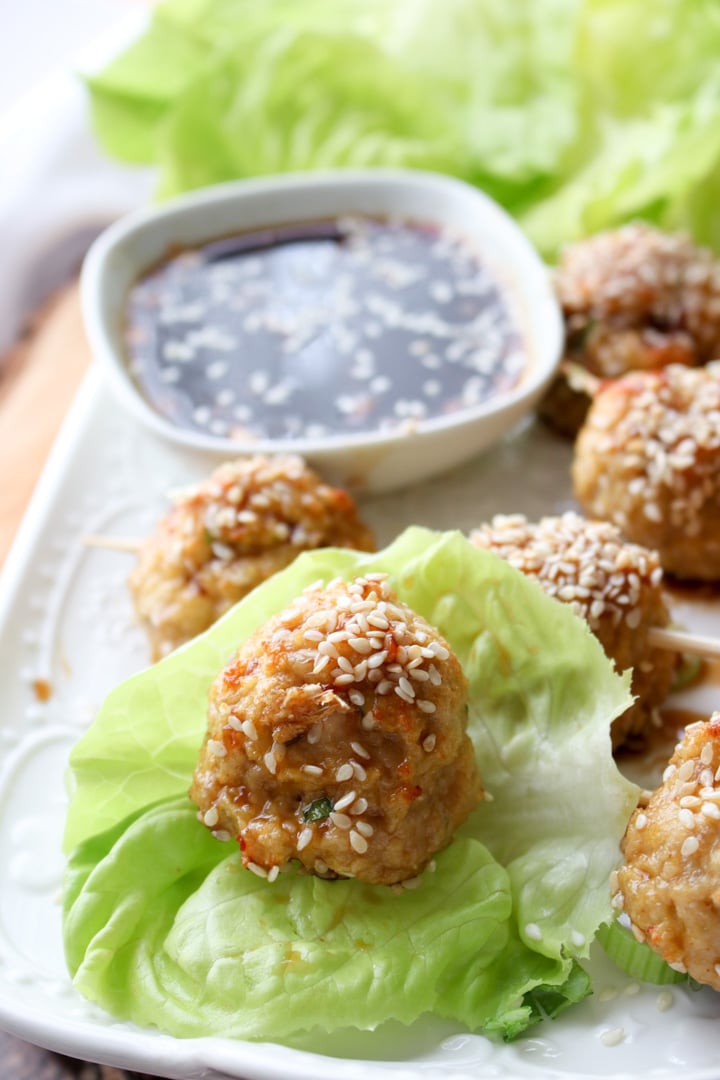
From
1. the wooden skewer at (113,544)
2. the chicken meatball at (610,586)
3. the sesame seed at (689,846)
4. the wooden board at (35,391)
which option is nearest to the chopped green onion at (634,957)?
the sesame seed at (689,846)

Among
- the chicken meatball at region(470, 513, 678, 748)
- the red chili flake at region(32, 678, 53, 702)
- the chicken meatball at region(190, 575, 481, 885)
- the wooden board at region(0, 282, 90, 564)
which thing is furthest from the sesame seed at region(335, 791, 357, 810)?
the wooden board at region(0, 282, 90, 564)

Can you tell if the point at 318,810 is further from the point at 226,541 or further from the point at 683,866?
the point at 226,541

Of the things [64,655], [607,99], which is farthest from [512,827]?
[607,99]

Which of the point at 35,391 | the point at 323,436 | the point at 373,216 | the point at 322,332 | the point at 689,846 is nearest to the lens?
the point at 689,846

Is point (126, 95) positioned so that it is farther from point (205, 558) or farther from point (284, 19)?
point (205, 558)

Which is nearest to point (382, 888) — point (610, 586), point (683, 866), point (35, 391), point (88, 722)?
point (683, 866)

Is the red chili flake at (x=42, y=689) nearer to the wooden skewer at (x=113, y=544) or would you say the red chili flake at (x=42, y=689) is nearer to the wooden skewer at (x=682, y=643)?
the wooden skewer at (x=113, y=544)

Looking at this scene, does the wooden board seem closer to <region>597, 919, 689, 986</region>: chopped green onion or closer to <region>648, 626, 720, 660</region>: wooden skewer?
<region>648, 626, 720, 660</region>: wooden skewer
